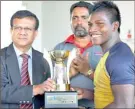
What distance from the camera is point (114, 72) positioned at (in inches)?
41.8

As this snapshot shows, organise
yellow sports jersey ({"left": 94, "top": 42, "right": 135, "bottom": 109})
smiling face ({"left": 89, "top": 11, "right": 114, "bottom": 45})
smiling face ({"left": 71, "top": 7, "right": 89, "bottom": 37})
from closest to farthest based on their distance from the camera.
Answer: yellow sports jersey ({"left": 94, "top": 42, "right": 135, "bottom": 109}) → smiling face ({"left": 89, "top": 11, "right": 114, "bottom": 45}) → smiling face ({"left": 71, "top": 7, "right": 89, "bottom": 37})

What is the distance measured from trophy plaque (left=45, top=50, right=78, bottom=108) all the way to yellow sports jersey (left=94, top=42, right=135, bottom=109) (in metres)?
0.13

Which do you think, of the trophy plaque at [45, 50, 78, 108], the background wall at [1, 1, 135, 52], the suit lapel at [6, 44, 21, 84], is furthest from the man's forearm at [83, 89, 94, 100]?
the background wall at [1, 1, 135, 52]

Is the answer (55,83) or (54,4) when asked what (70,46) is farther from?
(54,4)

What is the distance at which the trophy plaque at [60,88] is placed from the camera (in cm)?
124

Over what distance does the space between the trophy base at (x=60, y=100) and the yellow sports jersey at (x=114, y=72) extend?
12 centimetres

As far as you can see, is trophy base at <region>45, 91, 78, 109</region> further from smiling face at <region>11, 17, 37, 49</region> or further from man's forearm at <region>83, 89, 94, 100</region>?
smiling face at <region>11, 17, 37, 49</region>

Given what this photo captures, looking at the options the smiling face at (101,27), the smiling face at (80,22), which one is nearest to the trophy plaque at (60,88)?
the smiling face at (101,27)

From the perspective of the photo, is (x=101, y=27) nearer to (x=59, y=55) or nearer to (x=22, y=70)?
(x=59, y=55)

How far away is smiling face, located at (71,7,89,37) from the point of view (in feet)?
5.91

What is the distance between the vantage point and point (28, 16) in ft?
4.71

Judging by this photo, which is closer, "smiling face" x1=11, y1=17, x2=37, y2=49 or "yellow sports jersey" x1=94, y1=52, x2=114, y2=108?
"yellow sports jersey" x1=94, y1=52, x2=114, y2=108

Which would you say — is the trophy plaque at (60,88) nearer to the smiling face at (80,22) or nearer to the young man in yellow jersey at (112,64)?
the young man in yellow jersey at (112,64)

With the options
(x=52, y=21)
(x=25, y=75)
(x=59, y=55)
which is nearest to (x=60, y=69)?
(x=59, y=55)
